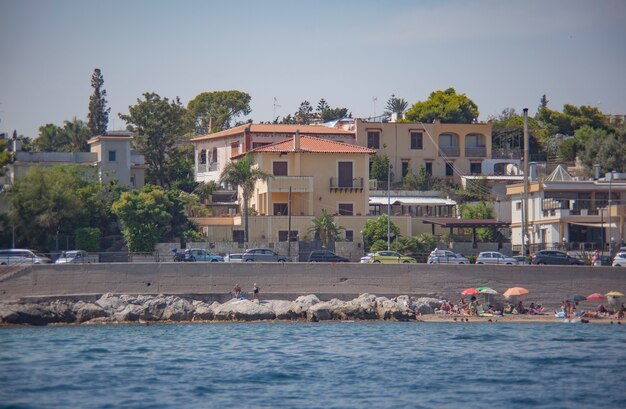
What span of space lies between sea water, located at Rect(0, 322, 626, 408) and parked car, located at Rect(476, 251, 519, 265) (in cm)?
899

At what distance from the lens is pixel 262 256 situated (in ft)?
204

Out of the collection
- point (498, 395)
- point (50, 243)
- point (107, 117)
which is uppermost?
point (107, 117)

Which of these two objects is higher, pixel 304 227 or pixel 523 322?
pixel 304 227

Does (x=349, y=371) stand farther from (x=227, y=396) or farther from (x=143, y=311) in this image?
(x=143, y=311)

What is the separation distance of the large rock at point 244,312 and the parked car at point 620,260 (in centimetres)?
1986

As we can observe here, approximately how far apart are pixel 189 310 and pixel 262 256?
30.3 feet

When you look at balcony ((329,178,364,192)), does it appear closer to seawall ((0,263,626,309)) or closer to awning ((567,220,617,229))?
awning ((567,220,617,229))

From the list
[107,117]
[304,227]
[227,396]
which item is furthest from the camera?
[107,117]

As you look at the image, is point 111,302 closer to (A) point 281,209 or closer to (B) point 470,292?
(B) point 470,292

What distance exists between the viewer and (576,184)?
73688 mm

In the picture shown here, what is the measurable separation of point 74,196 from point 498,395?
134 feet

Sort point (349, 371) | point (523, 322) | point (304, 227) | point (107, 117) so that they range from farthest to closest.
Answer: point (107, 117) → point (304, 227) → point (523, 322) → point (349, 371)

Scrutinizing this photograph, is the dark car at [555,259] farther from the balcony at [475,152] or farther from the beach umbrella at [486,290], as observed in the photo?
the balcony at [475,152]

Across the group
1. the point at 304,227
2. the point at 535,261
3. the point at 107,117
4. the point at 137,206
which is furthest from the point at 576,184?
the point at 107,117
